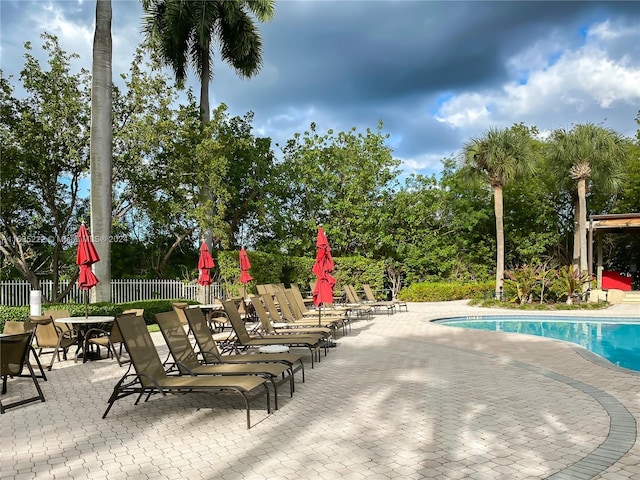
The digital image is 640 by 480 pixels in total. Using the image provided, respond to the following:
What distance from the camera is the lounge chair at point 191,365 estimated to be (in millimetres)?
5500

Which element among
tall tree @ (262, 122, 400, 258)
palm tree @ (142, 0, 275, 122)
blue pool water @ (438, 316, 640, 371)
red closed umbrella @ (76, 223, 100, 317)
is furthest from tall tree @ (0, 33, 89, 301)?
blue pool water @ (438, 316, 640, 371)

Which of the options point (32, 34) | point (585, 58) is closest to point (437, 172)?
point (585, 58)

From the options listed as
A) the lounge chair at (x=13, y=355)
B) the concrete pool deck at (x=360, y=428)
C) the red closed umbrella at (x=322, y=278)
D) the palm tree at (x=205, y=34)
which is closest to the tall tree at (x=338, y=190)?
the palm tree at (x=205, y=34)

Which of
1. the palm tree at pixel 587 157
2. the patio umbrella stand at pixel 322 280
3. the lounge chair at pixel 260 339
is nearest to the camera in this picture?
the lounge chair at pixel 260 339

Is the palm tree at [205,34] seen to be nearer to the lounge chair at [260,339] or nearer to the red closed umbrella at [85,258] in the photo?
the red closed umbrella at [85,258]

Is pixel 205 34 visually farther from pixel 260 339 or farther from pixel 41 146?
pixel 260 339

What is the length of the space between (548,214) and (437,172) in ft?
23.2

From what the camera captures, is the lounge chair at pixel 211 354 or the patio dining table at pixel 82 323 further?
the patio dining table at pixel 82 323

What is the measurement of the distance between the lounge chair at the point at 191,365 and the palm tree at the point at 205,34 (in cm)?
1360

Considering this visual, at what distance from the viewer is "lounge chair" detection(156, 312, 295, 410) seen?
5.50m

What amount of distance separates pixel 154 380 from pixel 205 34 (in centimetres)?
1788

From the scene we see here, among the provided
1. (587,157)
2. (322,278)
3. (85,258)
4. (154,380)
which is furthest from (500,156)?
(154,380)

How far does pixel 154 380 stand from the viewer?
4.98m

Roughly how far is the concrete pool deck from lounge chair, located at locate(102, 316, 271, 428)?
0.34m
